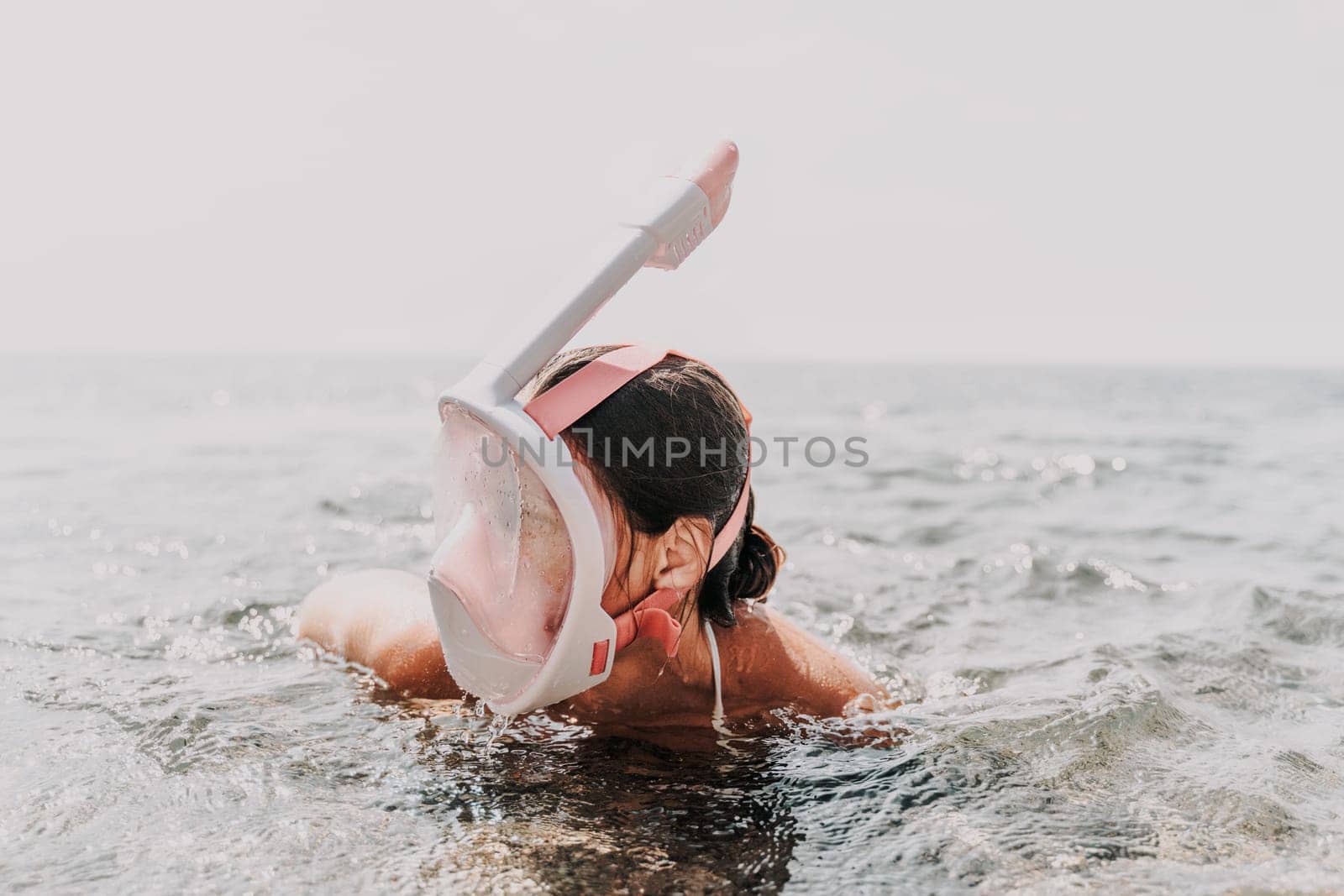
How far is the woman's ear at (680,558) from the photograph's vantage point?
8.30 ft

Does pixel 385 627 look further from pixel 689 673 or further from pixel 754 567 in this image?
pixel 754 567

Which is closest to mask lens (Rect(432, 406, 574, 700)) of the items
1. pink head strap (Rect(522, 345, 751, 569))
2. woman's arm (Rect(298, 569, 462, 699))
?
pink head strap (Rect(522, 345, 751, 569))

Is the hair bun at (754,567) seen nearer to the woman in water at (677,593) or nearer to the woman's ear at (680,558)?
the woman in water at (677,593)

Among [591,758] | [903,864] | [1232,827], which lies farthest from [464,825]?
[1232,827]

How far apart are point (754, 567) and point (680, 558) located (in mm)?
559

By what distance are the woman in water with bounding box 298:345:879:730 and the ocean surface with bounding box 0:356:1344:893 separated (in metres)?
0.13

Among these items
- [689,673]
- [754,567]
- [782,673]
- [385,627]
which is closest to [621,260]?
[754,567]

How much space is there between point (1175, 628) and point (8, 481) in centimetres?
922

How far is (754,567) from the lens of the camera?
10.00ft

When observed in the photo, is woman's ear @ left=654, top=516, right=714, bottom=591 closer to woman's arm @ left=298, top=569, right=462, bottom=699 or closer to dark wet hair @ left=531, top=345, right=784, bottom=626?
dark wet hair @ left=531, top=345, right=784, bottom=626

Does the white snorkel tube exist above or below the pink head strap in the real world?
above

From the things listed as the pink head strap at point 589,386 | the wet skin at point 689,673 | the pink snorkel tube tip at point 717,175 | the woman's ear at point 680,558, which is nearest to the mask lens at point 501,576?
the pink head strap at point 589,386

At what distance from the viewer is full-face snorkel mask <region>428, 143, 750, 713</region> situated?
2277 mm

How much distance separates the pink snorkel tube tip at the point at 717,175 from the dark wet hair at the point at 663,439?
15.9 inches
